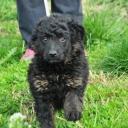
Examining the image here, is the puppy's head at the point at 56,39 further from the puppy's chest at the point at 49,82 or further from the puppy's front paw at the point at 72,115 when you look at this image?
the puppy's front paw at the point at 72,115

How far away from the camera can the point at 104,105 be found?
173 inches

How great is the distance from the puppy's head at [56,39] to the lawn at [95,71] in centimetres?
24

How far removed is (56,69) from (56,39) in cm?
26

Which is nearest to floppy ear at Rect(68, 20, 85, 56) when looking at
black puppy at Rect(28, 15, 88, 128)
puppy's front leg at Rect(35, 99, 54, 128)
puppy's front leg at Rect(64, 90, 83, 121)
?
black puppy at Rect(28, 15, 88, 128)

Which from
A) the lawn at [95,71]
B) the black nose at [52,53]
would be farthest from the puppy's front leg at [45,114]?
the black nose at [52,53]

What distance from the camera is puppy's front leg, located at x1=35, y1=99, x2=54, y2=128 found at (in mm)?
3707

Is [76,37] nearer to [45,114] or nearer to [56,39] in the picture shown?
[56,39]

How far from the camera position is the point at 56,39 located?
373 centimetres

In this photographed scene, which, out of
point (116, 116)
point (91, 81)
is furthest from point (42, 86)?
point (91, 81)

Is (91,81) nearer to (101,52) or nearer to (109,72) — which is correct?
(109,72)

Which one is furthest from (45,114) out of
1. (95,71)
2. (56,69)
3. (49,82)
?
(95,71)

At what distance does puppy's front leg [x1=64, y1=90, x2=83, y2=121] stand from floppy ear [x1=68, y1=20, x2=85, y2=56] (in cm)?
34

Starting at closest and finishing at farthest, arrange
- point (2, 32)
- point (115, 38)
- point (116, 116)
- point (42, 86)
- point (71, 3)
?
point (42, 86)
point (116, 116)
point (71, 3)
point (115, 38)
point (2, 32)

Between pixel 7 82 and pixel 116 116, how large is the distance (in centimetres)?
136
